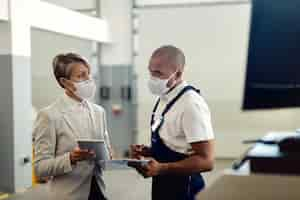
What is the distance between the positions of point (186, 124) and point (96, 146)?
502 mm

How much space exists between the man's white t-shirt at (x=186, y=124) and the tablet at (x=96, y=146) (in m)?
0.35

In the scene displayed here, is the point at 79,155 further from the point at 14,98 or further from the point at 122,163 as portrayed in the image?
the point at 14,98

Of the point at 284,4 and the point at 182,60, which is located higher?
the point at 284,4

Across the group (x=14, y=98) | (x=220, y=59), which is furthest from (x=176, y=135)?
(x=220, y=59)

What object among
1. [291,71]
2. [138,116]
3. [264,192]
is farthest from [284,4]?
[138,116]

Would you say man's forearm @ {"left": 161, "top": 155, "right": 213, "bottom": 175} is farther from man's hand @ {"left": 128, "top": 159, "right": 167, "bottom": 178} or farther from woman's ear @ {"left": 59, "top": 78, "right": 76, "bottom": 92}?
woman's ear @ {"left": 59, "top": 78, "right": 76, "bottom": 92}

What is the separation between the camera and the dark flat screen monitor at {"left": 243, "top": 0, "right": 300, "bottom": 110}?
110cm

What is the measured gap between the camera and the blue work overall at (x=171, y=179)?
5.68 feet

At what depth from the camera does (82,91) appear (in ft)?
6.98

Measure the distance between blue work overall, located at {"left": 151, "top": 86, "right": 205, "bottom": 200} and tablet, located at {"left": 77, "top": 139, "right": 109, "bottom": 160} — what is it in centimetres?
28

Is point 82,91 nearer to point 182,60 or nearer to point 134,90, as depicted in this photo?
point 182,60

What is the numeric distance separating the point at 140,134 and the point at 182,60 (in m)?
5.59

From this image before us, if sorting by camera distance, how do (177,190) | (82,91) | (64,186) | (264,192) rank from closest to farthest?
1. (264,192)
2. (177,190)
3. (64,186)
4. (82,91)

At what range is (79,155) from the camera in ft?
6.20
